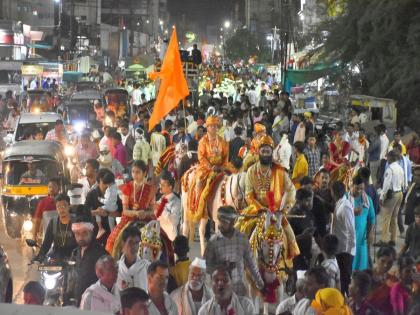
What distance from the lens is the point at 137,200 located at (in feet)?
35.4

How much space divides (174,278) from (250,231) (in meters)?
2.05

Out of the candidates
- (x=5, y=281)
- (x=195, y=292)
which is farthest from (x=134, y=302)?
(x=5, y=281)

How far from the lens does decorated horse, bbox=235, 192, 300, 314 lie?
10219 mm

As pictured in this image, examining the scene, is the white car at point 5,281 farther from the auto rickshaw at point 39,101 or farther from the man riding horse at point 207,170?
the auto rickshaw at point 39,101

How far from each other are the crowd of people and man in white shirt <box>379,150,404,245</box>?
0.07ft

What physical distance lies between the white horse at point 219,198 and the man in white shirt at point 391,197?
116 inches

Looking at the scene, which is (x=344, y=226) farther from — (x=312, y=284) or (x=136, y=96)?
(x=136, y=96)

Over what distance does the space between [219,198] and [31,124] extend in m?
9.28

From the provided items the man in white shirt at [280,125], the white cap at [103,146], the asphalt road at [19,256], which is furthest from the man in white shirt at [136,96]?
the asphalt road at [19,256]

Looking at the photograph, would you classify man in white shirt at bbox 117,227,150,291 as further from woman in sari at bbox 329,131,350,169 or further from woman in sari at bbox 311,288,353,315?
woman in sari at bbox 329,131,350,169

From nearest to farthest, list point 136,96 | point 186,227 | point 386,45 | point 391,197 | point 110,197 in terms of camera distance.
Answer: point 110,197 < point 186,227 < point 391,197 < point 386,45 < point 136,96

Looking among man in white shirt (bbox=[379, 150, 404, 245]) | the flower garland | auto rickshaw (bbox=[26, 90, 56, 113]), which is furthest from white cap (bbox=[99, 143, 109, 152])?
auto rickshaw (bbox=[26, 90, 56, 113])

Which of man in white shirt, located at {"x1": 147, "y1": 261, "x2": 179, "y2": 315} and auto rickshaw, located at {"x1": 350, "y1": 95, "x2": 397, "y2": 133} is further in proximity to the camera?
auto rickshaw, located at {"x1": 350, "y1": 95, "x2": 397, "y2": 133}

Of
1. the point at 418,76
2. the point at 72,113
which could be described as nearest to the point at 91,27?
the point at 72,113
